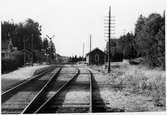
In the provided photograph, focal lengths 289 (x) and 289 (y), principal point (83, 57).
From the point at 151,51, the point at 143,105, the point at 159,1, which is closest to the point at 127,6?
the point at 159,1

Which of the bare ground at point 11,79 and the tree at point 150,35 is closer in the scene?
the bare ground at point 11,79

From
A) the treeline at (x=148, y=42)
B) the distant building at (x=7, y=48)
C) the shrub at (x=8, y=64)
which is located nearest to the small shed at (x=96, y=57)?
the treeline at (x=148, y=42)

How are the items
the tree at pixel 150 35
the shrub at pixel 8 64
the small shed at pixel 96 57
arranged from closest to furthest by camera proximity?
the tree at pixel 150 35
the shrub at pixel 8 64
the small shed at pixel 96 57

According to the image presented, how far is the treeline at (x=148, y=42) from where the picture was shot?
663 inches

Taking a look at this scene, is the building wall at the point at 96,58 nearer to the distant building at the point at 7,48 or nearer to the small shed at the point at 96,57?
the small shed at the point at 96,57

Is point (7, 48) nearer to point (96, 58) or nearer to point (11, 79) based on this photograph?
point (11, 79)

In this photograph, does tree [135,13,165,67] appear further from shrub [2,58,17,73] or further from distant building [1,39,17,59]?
shrub [2,58,17,73]

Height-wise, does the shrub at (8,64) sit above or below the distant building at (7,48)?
below

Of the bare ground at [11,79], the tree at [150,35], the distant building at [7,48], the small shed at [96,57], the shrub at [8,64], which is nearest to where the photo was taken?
the bare ground at [11,79]

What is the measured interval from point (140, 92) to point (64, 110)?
386cm

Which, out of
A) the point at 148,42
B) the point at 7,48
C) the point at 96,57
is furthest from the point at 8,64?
the point at 96,57

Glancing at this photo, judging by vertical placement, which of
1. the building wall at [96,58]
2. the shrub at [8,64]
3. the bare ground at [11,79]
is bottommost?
the bare ground at [11,79]

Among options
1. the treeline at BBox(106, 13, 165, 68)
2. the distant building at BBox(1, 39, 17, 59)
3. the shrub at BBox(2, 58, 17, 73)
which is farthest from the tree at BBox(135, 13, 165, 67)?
the shrub at BBox(2, 58, 17, 73)

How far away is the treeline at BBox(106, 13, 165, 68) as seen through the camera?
1683 centimetres
